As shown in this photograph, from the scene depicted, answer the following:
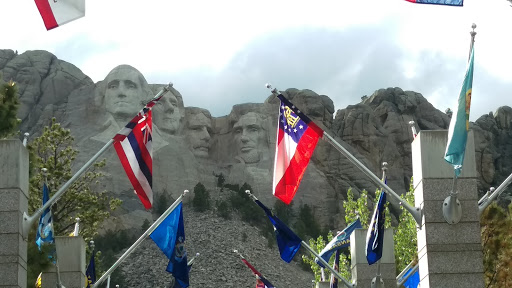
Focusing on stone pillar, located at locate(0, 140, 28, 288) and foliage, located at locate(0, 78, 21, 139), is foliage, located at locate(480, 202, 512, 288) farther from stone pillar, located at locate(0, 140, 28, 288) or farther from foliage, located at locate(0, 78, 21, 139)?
stone pillar, located at locate(0, 140, 28, 288)

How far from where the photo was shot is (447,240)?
2308 centimetres

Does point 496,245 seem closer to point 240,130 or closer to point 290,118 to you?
point 290,118

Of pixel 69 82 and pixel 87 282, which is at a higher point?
pixel 69 82

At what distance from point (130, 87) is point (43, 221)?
7313cm

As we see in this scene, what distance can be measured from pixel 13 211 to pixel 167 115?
267 feet

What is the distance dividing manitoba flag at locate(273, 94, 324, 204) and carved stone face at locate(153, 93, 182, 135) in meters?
77.2

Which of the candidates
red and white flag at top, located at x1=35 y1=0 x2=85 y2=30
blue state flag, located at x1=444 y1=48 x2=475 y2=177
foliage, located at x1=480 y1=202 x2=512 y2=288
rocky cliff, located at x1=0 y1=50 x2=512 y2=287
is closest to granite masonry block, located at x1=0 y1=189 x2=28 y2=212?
red and white flag at top, located at x1=35 y1=0 x2=85 y2=30

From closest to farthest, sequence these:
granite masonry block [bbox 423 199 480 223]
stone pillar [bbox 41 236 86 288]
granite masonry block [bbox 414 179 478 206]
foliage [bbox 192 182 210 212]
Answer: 1. granite masonry block [bbox 423 199 480 223]
2. granite masonry block [bbox 414 179 478 206]
3. stone pillar [bbox 41 236 86 288]
4. foliage [bbox 192 182 210 212]

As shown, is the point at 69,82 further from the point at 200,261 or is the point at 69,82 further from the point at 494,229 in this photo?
the point at 494,229

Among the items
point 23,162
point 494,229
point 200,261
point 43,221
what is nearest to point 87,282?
point 43,221

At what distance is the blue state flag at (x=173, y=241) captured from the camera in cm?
2989

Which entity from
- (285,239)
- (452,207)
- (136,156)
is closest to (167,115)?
(285,239)

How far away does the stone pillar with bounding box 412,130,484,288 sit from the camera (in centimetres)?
2297

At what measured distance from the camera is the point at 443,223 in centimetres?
2327
